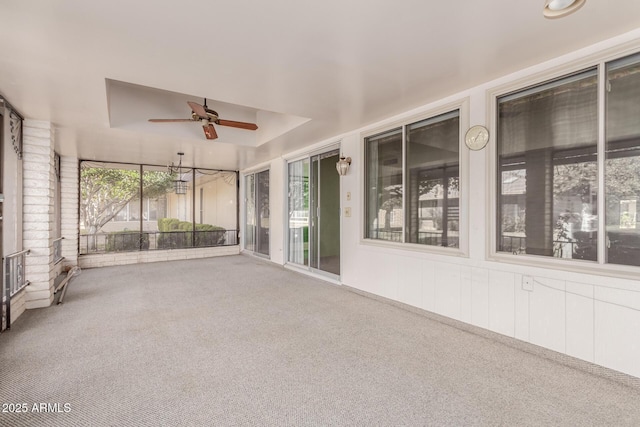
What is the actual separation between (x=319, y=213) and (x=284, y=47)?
3614mm

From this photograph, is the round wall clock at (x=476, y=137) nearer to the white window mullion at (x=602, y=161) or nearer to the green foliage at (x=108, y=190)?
the white window mullion at (x=602, y=161)

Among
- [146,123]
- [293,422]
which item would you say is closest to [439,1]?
[293,422]

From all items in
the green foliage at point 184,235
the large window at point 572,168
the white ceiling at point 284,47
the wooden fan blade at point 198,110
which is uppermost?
the white ceiling at point 284,47

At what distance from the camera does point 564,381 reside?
7.52ft

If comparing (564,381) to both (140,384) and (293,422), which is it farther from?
(140,384)

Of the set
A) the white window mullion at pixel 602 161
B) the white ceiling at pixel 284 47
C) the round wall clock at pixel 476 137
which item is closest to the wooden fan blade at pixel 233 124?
the white ceiling at pixel 284 47

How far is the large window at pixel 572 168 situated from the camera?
7.60 ft

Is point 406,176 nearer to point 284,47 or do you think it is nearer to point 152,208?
point 284,47

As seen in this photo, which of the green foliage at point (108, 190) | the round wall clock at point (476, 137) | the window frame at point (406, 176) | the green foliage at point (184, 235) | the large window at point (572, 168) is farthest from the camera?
the green foliage at point (184, 235)

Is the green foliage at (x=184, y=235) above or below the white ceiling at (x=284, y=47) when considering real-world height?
below

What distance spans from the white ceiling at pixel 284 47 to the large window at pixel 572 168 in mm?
368

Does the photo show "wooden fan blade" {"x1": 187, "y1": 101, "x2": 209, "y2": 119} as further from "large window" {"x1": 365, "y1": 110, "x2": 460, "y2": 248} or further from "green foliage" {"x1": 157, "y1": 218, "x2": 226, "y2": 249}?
"green foliage" {"x1": 157, "y1": 218, "x2": 226, "y2": 249}

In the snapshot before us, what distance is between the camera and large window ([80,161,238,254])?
7.33 m

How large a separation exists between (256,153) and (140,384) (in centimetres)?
519
